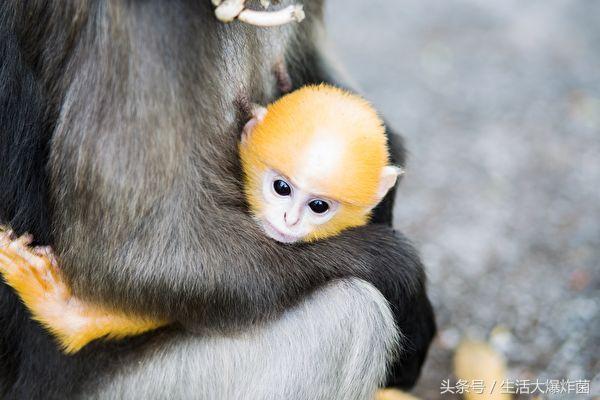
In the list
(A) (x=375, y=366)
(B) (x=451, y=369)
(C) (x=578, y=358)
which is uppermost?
(A) (x=375, y=366)

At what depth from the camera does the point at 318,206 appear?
2.66m

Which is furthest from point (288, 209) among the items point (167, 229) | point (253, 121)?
A: point (167, 229)

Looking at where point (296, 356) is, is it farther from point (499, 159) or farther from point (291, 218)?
point (499, 159)

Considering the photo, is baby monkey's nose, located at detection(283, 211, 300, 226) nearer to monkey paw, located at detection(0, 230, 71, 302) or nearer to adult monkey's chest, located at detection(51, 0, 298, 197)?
adult monkey's chest, located at detection(51, 0, 298, 197)

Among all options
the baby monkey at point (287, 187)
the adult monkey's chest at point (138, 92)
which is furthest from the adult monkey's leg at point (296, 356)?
the adult monkey's chest at point (138, 92)

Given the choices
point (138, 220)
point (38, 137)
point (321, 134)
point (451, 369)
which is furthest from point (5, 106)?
point (451, 369)

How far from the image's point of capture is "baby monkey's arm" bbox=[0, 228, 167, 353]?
254 centimetres

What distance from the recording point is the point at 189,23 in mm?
2186

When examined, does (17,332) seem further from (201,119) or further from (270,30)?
(270,30)

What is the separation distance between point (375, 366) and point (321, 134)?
0.78 meters

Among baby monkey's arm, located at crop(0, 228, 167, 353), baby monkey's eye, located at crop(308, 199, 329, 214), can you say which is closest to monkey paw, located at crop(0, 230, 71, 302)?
baby monkey's arm, located at crop(0, 228, 167, 353)

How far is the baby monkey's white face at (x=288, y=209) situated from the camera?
2617mm

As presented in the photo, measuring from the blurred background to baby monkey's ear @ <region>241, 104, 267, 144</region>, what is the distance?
165 cm

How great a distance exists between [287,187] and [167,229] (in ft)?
1.47
